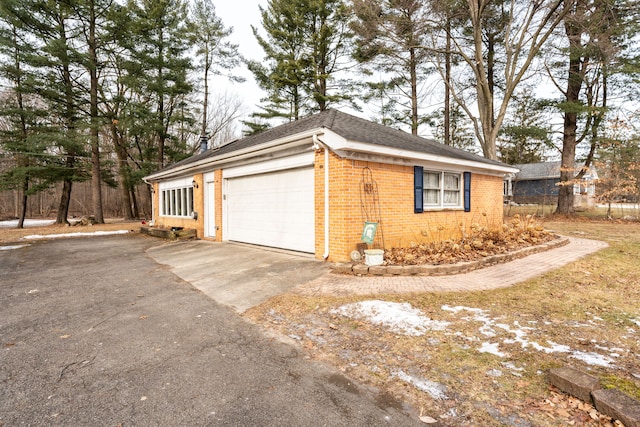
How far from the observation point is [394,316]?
3.73 meters

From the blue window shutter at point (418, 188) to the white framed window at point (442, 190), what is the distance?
A: 0.47 metres

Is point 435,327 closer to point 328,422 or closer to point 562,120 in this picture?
point 328,422

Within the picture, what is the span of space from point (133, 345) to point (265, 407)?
1923mm

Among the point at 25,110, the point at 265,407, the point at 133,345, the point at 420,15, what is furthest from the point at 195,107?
the point at 265,407

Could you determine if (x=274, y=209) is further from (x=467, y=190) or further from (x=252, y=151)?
(x=467, y=190)

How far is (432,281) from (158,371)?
4.30 m

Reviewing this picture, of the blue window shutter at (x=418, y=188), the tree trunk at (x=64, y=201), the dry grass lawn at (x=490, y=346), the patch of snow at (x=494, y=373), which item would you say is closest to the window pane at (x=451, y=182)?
the blue window shutter at (x=418, y=188)

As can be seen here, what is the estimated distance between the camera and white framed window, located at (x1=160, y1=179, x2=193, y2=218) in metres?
12.6

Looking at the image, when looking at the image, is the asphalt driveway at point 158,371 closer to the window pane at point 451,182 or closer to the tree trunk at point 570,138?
the window pane at point 451,182

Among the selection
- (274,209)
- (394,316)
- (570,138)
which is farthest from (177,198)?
(570,138)

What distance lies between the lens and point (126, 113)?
18.2m

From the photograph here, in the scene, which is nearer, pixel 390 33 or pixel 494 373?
pixel 494 373

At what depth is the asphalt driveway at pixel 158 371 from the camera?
6.84 feet

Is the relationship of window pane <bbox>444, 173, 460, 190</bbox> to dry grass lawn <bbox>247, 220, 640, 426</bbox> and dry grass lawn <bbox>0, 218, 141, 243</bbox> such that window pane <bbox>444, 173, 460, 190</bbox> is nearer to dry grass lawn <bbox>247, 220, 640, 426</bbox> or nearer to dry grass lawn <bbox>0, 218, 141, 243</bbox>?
dry grass lawn <bbox>247, 220, 640, 426</bbox>
